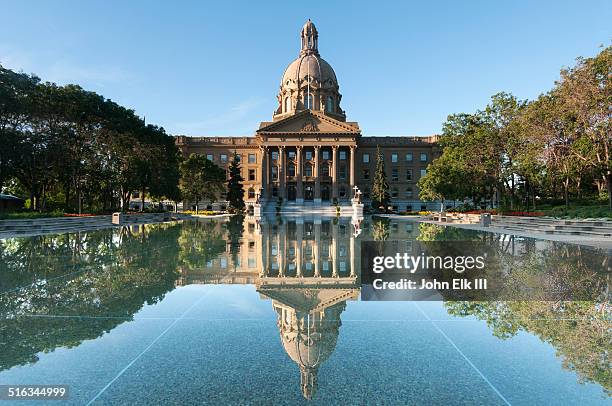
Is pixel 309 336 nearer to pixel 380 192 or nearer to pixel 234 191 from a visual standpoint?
pixel 234 191

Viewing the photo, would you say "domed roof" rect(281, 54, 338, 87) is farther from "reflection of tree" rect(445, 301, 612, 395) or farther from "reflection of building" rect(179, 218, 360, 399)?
"reflection of tree" rect(445, 301, 612, 395)

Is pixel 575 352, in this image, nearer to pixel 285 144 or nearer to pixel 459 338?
pixel 459 338

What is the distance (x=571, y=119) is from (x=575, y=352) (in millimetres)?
32895

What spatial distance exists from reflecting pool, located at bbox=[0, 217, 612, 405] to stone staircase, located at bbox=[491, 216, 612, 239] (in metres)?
16.7

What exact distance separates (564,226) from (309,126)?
57.8 m

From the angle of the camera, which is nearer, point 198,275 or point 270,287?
point 270,287

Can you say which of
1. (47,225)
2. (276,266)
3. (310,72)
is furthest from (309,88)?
(276,266)

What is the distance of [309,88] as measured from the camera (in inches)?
3543

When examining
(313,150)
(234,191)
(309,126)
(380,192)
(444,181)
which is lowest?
(380,192)

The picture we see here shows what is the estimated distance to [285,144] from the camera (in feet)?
255

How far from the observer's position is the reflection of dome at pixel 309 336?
4133 mm

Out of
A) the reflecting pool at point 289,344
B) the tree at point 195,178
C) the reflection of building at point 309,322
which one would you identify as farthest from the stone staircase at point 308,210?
the reflecting pool at point 289,344

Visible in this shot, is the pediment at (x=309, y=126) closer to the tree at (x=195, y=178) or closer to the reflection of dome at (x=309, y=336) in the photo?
the tree at (x=195, y=178)

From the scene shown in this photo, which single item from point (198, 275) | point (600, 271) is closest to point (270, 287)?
point (198, 275)
